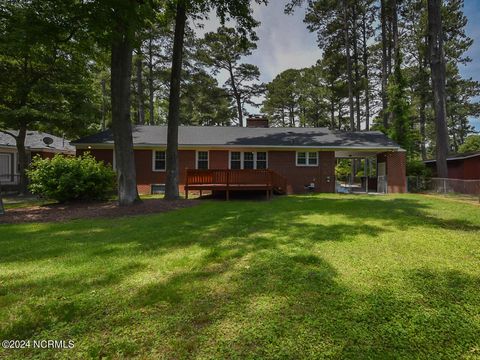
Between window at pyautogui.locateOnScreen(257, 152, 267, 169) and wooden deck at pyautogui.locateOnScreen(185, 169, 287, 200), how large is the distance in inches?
169

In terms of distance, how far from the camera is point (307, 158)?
1698 centimetres

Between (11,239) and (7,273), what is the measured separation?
251 centimetres

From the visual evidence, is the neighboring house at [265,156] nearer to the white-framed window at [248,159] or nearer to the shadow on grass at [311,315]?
the white-framed window at [248,159]

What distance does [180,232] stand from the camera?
6273mm

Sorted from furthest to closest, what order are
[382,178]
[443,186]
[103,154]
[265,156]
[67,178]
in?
[382,178], [265,156], [103,154], [443,186], [67,178]

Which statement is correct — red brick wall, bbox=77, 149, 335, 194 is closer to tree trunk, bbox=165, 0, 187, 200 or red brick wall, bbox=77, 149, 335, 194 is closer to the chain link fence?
tree trunk, bbox=165, 0, 187, 200

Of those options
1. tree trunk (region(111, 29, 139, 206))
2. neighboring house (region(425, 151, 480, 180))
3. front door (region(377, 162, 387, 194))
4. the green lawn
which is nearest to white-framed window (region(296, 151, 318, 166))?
front door (region(377, 162, 387, 194))

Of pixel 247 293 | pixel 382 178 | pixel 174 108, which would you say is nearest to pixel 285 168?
pixel 382 178

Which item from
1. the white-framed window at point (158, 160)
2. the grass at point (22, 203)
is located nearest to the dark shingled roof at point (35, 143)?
the grass at point (22, 203)

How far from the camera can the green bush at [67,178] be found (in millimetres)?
10609

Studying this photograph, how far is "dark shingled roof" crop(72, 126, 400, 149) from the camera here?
16547 mm

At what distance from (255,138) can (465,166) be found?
14.9m

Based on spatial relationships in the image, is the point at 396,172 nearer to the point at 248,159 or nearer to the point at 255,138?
the point at 255,138

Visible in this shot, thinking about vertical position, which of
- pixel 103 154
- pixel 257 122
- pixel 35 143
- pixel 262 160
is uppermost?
pixel 257 122
